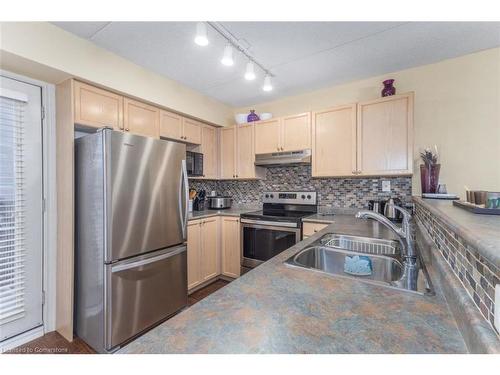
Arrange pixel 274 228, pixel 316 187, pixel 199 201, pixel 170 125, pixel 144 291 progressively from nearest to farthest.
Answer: pixel 144 291 < pixel 274 228 < pixel 170 125 < pixel 316 187 < pixel 199 201

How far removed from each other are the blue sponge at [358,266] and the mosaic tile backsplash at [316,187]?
1634 mm

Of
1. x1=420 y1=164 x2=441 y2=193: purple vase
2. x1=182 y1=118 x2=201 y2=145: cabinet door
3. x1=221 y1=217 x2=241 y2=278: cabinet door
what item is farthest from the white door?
x1=420 y1=164 x2=441 y2=193: purple vase

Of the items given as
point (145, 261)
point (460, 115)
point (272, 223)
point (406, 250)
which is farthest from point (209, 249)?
point (460, 115)

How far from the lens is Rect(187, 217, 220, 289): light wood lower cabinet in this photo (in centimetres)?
254

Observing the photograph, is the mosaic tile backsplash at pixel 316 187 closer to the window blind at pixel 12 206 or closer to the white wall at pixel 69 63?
the white wall at pixel 69 63

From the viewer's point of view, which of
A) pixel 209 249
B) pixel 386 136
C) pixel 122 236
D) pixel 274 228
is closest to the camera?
pixel 122 236

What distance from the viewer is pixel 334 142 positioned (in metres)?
2.57

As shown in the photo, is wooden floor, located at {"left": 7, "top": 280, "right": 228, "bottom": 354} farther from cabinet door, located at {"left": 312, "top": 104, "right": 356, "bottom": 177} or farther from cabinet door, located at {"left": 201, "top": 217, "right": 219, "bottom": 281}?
cabinet door, located at {"left": 312, "top": 104, "right": 356, "bottom": 177}

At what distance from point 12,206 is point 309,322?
2296 millimetres

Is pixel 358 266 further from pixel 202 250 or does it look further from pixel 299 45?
pixel 202 250

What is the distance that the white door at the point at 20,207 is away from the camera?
1.75 meters

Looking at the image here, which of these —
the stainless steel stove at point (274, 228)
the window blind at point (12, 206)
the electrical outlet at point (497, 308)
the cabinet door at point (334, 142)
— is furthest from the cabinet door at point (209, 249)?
the electrical outlet at point (497, 308)
